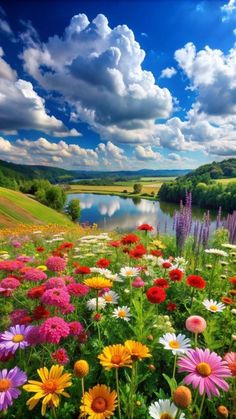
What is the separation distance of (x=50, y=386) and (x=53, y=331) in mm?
467

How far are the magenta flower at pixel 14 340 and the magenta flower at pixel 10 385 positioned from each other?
8.2 inches

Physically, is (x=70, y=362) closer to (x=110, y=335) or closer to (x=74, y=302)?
(x=110, y=335)

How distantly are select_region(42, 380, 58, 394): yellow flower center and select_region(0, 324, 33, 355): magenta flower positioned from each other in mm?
503

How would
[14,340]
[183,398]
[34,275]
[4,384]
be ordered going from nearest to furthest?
[183,398] < [4,384] < [14,340] < [34,275]

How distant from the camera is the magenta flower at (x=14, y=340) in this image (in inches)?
76.4

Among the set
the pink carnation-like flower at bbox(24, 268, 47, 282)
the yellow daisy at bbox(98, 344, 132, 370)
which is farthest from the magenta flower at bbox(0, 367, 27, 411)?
the pink carnation-like flower at bbox(24, 268, 47, 282)

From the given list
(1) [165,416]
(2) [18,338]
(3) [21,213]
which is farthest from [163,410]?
(3) [21,213]

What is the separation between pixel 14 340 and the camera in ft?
6.70

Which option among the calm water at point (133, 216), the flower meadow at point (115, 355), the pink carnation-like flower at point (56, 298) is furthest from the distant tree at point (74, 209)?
the pink carnation-like flower at point (56, 298)

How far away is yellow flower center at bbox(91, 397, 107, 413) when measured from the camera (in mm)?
1417

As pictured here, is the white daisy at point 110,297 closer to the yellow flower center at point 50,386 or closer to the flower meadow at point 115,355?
the flower meadow at point 115,355

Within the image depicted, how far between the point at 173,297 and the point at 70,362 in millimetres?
1651

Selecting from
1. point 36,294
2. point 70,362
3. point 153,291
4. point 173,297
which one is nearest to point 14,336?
point 36,294

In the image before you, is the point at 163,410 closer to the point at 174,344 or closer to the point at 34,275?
the point at 174,344
